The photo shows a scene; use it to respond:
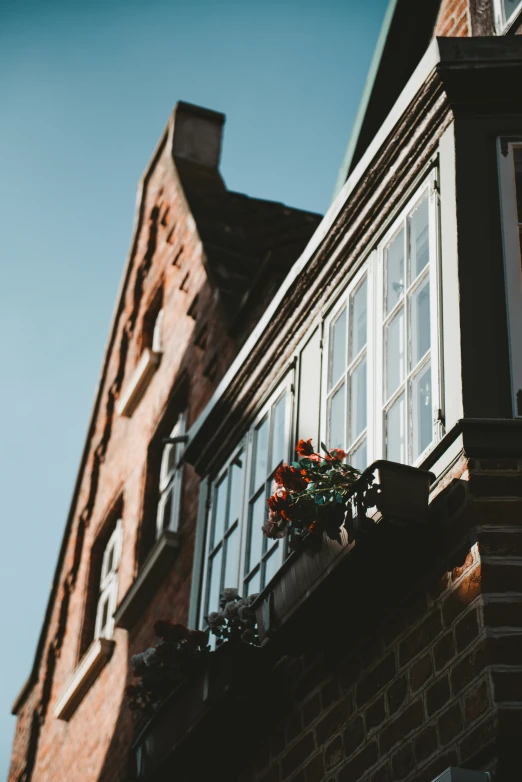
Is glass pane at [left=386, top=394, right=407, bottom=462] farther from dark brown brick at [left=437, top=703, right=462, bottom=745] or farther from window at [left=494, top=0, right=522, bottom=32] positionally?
window at [left=494, top=0, right=522, bottom=32]

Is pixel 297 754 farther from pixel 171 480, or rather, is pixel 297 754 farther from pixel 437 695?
pixel 171 480

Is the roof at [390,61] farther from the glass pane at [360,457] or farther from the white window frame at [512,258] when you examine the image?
the glass pane at [360,457]

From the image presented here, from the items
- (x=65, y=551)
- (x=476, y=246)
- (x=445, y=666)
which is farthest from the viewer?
(x=65, y=551)

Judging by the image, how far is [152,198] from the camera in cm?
1422

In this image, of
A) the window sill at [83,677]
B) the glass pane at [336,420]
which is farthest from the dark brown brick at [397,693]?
the window sill at [83,677]

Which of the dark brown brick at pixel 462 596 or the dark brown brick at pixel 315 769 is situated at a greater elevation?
the dark brown brick at pixel 462 596

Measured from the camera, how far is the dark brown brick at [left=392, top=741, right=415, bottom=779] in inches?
185

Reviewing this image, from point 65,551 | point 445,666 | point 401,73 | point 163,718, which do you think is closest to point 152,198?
point 65,551

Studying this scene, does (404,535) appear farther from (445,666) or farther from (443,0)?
(443,0)

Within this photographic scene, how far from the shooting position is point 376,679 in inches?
204

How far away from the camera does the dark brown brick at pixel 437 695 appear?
4.63 metres

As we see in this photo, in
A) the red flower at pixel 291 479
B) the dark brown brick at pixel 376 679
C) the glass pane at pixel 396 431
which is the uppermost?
the glass pane at pixel 396 431

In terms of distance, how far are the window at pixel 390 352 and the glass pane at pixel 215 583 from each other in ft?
5.48

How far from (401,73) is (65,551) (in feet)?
21.7
